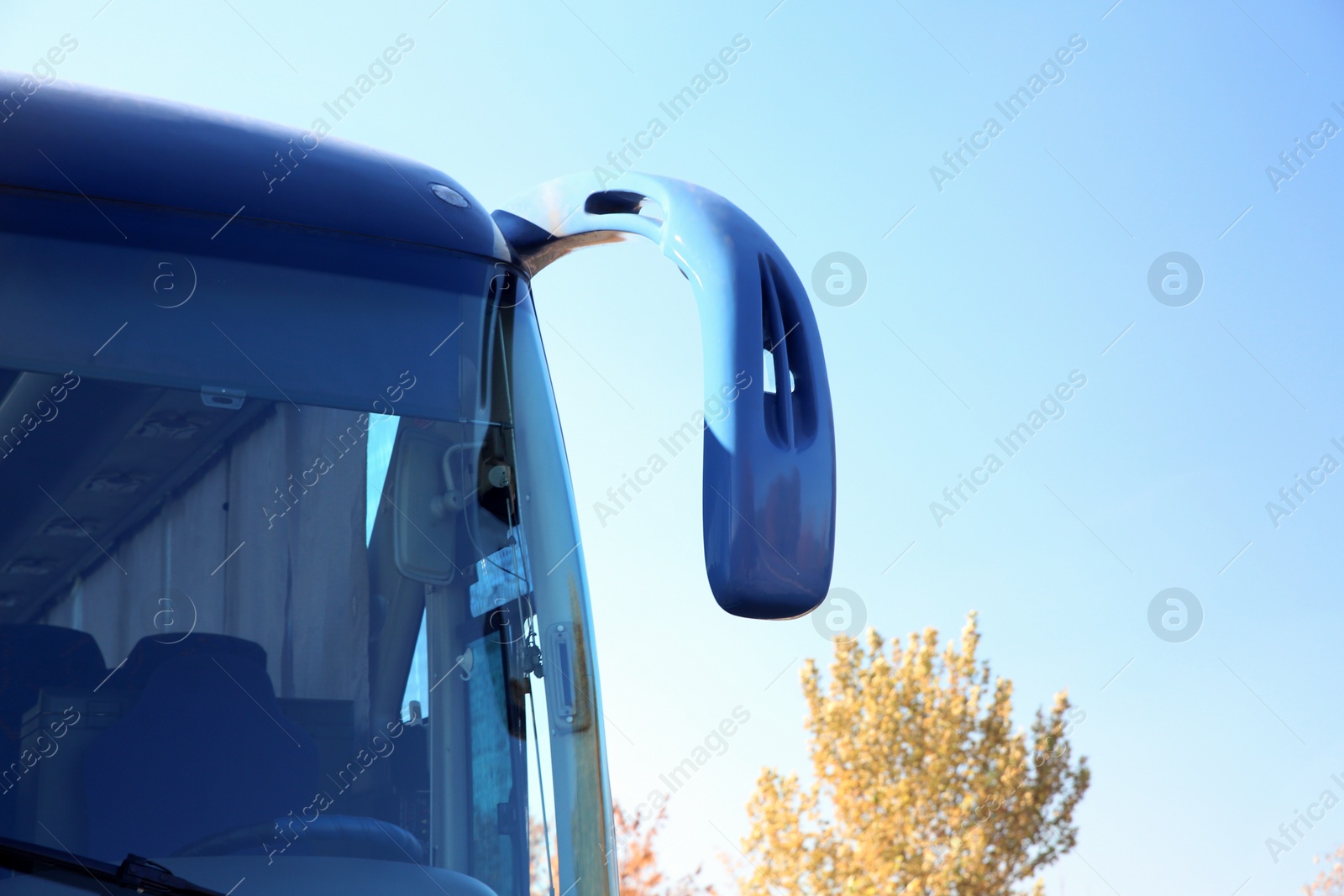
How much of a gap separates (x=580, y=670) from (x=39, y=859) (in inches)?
41.1

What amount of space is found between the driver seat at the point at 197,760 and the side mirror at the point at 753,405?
818mm

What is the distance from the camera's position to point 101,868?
1.79 meters

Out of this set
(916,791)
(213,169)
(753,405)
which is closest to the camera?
(753,405)

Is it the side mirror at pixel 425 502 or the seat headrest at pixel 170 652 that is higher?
the side mirror at pixel 425 502

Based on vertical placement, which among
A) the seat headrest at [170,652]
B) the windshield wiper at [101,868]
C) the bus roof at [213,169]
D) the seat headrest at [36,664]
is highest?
the bus roof at [213,169]

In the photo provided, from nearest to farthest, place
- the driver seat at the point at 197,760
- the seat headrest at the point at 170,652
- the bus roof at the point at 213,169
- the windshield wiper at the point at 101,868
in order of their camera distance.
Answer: the windshield wiper at the point at 101,868 → the driver seat at the point at 197,760 → the seat headrest at the point at 170,652 → the bus roof at the point at 213,169

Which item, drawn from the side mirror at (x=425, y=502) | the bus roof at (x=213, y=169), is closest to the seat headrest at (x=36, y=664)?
the side mirror at (x=425, y=502)

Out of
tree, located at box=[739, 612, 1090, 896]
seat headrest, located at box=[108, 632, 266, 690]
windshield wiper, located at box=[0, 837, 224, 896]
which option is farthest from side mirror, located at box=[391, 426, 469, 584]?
tree, located at box=[739, 612, 1090, 896]

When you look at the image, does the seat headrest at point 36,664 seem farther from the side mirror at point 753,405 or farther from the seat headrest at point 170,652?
the side mirror at point 753,405

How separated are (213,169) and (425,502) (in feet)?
2.58

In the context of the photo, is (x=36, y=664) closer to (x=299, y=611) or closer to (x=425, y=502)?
(x=299, y=611)

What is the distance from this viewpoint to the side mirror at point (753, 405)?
6.53 ft

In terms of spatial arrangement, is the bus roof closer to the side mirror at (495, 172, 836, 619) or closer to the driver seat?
the side mirror at (495, 172, 836, 619)

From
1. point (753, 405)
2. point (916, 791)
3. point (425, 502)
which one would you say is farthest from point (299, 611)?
point (916, 791)
